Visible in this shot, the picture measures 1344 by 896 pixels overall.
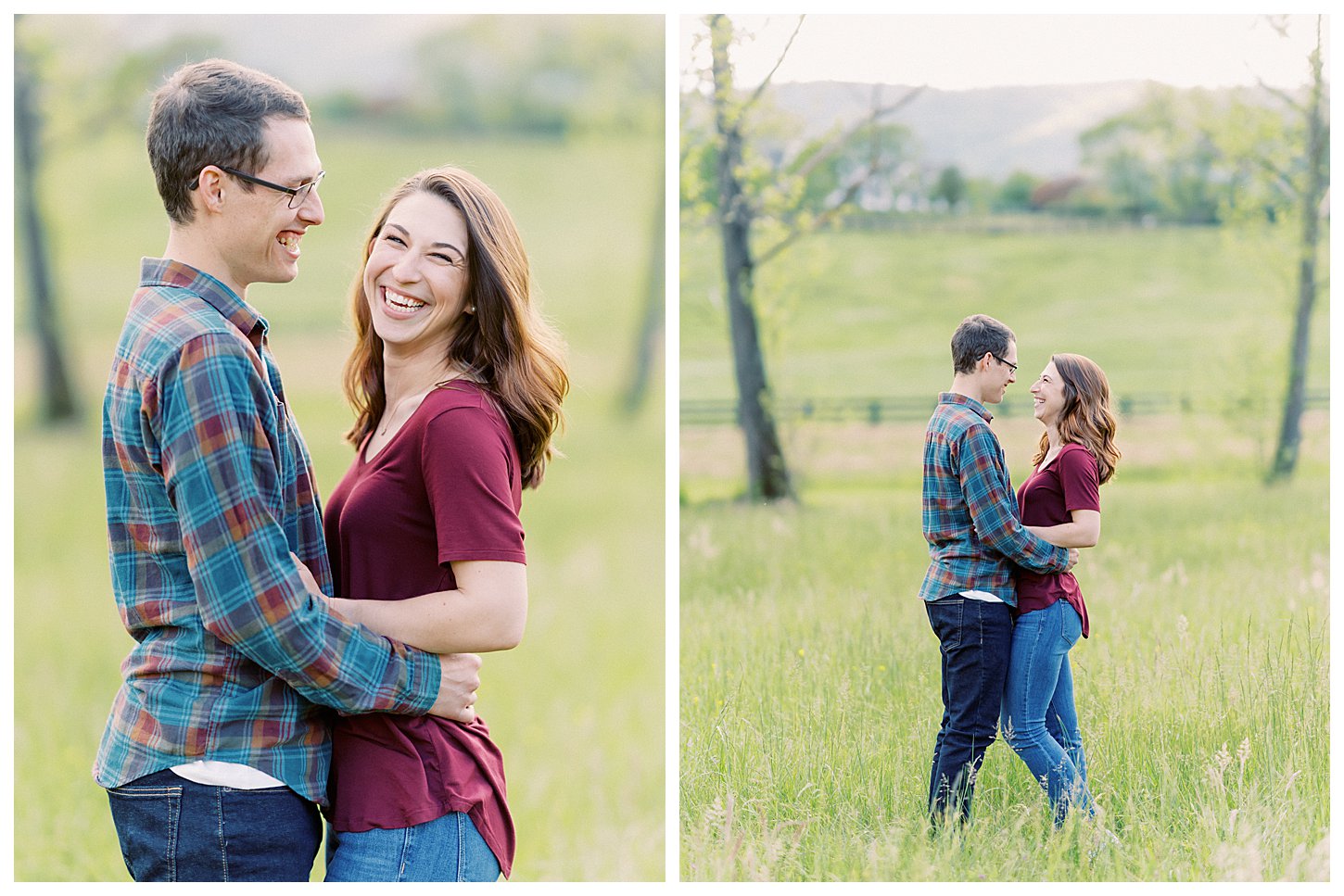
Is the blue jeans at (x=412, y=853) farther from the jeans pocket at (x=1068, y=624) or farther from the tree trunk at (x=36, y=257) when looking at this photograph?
the tree trunk at (x=36, y=257)

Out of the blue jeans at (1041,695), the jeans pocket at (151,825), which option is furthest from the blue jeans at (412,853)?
the blue jeans at (1041,695)

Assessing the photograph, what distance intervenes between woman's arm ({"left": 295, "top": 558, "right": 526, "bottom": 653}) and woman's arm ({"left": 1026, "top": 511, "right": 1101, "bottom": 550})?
4.56 ft

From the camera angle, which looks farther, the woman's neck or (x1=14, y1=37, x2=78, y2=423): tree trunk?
(x1=14, y1=37, x2=78, y2=423): tree trunk

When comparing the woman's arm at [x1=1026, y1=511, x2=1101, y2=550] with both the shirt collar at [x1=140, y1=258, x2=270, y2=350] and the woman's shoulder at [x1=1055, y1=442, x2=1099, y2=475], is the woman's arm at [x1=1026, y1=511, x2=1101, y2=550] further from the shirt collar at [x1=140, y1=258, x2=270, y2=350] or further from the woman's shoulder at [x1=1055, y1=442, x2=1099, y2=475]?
the shirt collar at [x1=140, y1=258, x2=270, y2=350]

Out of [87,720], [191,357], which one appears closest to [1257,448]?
[191,357]

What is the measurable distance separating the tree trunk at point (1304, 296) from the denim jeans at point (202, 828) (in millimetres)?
4795

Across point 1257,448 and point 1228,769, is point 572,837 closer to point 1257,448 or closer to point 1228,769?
point 1228,769

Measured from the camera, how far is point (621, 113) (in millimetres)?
12836

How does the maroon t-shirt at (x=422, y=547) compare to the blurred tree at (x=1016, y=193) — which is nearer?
the maroon t-shirt at (x=422, y=547)

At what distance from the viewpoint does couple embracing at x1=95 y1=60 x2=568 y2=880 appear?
5.97ft

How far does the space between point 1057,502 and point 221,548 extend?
6.42ft

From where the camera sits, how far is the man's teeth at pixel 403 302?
2.06 m

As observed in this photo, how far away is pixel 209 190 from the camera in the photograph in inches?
75.7

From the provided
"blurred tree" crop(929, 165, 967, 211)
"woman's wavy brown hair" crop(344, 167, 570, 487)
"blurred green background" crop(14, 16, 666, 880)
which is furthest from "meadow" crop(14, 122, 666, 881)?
"blurred tree" crop(929, 165, 967, 211)
